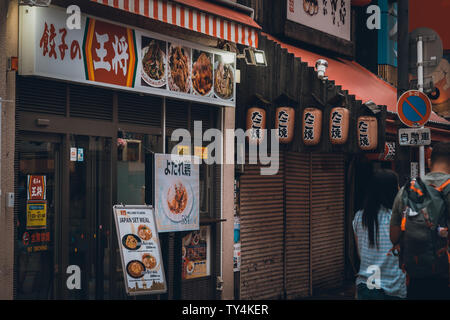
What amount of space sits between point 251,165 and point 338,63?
4902 mm

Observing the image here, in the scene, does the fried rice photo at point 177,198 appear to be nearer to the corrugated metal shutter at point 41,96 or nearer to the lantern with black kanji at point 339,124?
the corrugated metal shutter at point 41,96

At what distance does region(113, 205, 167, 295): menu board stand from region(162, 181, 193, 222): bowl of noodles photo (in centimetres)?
48

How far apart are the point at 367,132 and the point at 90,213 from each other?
525 centimetres

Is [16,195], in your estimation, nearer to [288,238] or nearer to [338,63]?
[288,238]

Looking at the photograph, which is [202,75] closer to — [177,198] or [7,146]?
[177,198]

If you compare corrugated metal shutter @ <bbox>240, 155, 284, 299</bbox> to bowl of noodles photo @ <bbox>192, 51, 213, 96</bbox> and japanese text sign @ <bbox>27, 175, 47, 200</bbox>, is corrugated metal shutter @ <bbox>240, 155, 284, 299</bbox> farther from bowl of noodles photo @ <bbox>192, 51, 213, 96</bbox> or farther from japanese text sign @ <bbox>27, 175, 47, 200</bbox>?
japanese text sign @ <bbox>27, 175, 47, 200</bbox>

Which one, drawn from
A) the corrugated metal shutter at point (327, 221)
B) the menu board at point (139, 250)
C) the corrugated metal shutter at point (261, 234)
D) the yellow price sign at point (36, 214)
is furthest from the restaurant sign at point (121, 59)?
the corrugated metal shutter at point (327, 221)

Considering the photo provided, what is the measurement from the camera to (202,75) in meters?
9.83

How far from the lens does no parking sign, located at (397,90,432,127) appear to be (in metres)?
10.6

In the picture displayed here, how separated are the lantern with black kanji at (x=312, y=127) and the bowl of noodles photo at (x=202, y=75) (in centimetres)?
184

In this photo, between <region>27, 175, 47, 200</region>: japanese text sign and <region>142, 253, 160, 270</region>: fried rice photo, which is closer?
<region>27, 175, 47, 200</region>: japanese text sign

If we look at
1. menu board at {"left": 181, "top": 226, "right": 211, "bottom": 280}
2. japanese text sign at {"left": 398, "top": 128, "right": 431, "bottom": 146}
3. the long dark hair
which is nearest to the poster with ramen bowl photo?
menu board at {"left": 181, "top": 226, "right": 211, "bottom": 280}

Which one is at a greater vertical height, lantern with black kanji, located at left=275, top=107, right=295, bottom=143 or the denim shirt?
lantern with black kanji, located at left=275, top=107, right=295, bottom=143

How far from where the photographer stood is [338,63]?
48.2 feet
